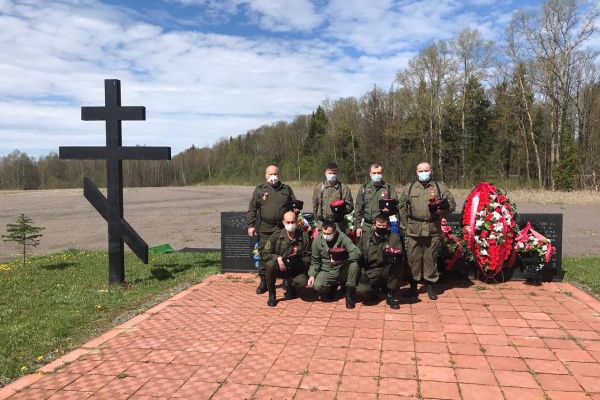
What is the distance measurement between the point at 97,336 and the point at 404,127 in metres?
38.0

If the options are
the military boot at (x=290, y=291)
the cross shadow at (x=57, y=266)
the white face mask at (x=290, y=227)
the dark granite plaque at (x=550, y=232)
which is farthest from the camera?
the cross shadow at (x=57, y=266)

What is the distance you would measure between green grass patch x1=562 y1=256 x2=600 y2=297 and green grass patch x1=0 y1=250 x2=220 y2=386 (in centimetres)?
573

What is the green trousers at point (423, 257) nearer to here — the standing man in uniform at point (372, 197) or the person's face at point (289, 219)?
the standing man in uniform at point (372, 197)

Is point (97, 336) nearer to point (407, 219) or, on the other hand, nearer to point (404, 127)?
point (407, 219)

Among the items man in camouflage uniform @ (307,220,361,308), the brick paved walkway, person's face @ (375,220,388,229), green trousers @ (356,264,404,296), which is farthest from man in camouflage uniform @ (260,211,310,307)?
person's face @ (375,220,388,229)

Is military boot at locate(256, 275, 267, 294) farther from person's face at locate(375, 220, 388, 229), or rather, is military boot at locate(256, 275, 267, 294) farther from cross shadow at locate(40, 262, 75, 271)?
cross shadow at locate(40, 262, 75, 271)

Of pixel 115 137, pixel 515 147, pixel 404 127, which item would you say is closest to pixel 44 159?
pixel 404 127

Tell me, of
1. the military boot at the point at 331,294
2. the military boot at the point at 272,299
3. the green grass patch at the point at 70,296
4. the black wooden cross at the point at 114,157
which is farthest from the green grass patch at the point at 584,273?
the black wooden cross at the point at 114,157

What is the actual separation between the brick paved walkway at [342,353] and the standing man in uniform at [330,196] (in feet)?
4.03

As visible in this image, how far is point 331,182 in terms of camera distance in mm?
6332

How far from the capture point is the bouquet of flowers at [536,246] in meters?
6.37

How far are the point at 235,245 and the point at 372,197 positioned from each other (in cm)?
269

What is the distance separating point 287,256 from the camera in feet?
18.5

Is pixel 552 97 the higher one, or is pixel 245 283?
pixel 552 97
